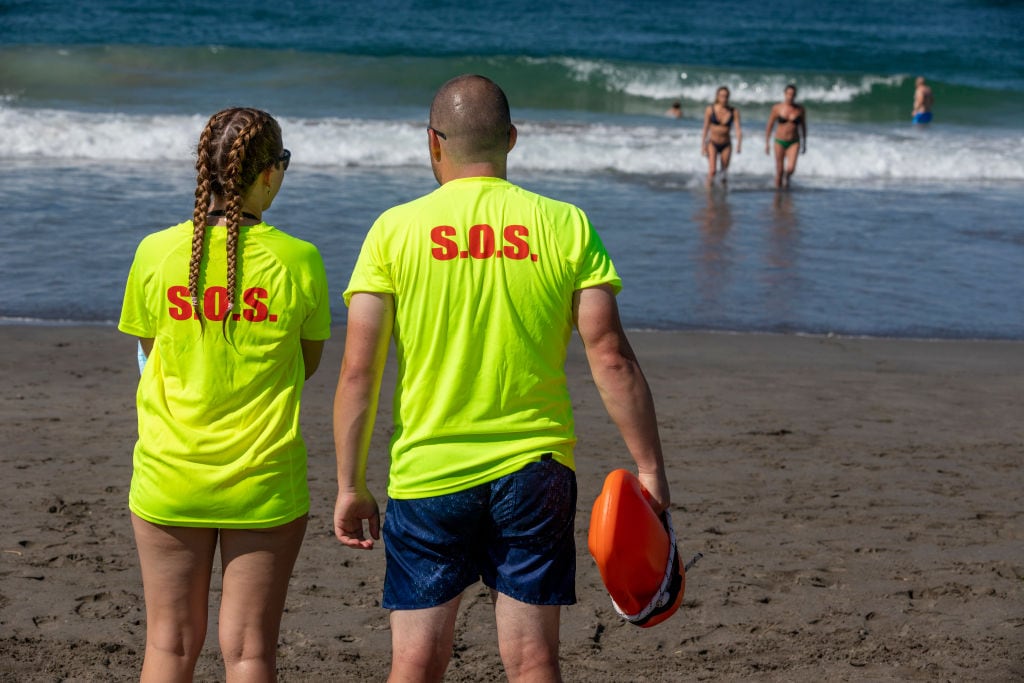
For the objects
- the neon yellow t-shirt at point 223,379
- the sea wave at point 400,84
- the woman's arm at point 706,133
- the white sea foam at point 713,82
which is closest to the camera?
the neon yellow t-shirt at point 223,379

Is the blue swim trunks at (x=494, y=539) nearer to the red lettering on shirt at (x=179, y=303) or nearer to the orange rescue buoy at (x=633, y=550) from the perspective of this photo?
the orange rescue buoy at (x=633, y=550)

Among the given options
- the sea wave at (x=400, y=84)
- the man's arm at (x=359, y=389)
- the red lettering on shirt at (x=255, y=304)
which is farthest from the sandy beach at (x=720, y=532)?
the sea wave at (x=400, y=84)

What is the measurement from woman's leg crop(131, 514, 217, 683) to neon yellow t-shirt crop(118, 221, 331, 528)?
0.06 metres

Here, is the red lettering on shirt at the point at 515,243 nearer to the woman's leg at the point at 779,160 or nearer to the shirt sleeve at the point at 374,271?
the shirt sleeve at the point at 374,271

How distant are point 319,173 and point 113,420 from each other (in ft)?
32.9

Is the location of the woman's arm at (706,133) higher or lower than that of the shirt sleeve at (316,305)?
lower

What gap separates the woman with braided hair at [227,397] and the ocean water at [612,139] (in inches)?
137

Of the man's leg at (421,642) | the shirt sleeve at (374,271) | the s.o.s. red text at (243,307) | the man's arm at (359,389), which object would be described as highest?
the shirt sleeve at (374,271)

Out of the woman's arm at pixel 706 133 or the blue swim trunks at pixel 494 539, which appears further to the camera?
the woman's arm at pixel 706 133

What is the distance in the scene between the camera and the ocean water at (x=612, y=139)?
9.87m

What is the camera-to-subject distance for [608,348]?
8.56 ft

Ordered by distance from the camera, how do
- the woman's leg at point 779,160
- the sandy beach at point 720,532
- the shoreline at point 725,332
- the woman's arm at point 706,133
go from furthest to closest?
the woman's arm at point 706,133
the woman's leg at point 779,160
the shoreline at point 725,332
the sandy beach at point 720,532

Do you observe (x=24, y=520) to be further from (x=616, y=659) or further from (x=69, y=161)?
(x=69, y=161)

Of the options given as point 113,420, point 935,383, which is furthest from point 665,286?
point 113,420
